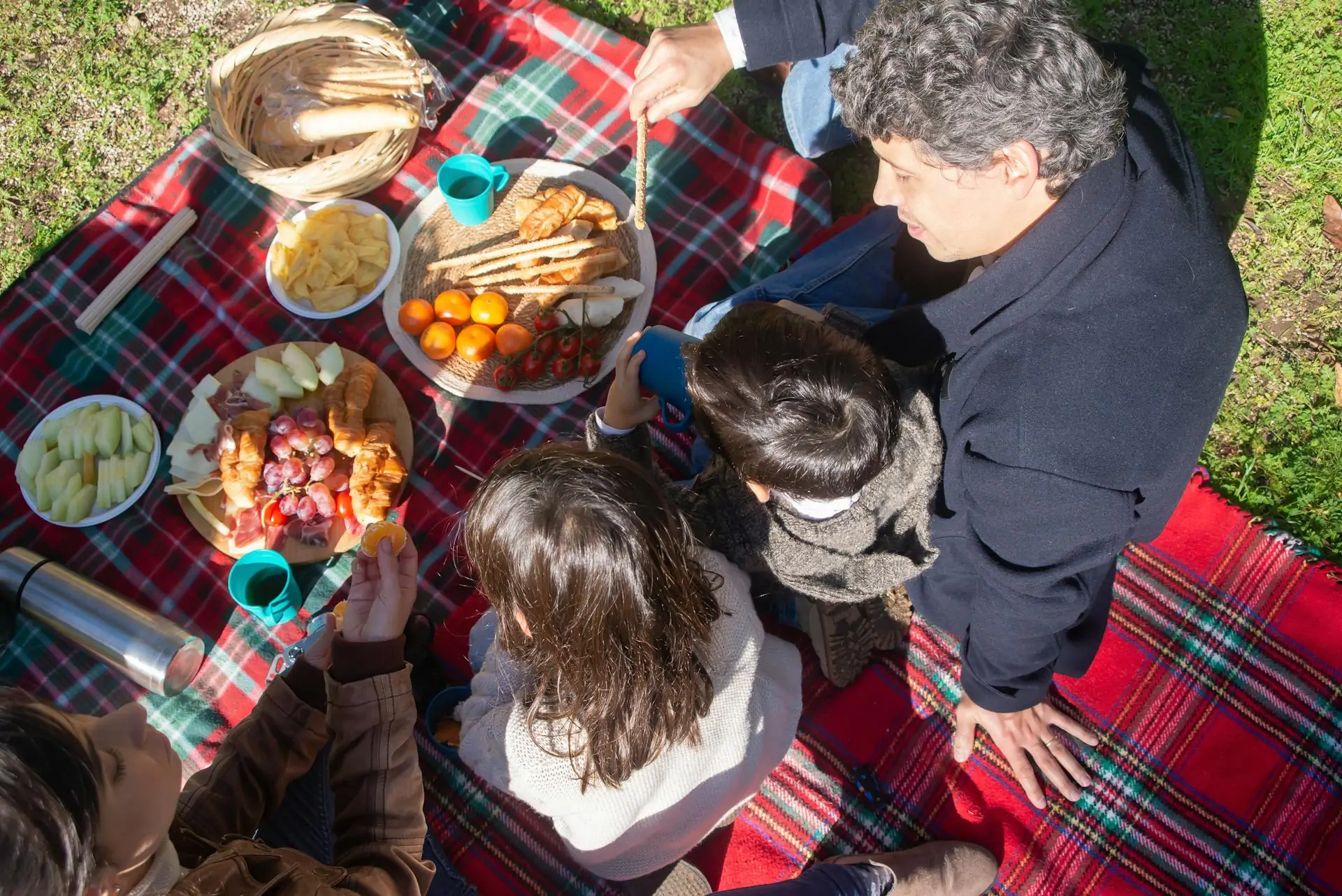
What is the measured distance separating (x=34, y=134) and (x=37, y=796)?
4.26 m

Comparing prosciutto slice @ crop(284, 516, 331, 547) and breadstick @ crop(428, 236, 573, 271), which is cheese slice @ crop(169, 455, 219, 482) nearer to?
prosciutto slice @ crop(284, 516, 331, 547)

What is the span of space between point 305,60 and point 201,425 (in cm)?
168

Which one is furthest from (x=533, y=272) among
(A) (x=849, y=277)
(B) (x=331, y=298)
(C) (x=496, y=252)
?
(A) (x=849, y=277)

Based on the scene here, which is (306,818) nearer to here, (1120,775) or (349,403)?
(349,403)

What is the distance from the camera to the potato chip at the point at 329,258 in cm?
351

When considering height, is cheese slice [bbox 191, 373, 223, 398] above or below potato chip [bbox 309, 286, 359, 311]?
below

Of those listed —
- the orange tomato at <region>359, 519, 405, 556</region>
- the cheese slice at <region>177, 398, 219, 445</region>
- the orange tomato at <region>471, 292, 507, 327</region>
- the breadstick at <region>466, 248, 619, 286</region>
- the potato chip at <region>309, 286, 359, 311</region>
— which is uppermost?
the breadstick at <region>466, 248, 619, 286</region>

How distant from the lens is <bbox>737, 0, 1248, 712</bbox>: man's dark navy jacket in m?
2.09

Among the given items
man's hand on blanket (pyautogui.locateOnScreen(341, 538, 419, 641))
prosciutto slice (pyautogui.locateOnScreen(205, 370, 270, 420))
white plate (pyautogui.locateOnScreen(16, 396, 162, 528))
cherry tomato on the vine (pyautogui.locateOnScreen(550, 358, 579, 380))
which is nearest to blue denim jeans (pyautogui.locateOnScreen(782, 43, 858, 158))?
cherry tomato on the vine (pyautogui.locateOnScreen(550, 358, 579, 380))

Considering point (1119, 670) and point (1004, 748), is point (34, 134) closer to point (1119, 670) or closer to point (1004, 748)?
point (1004, 748)

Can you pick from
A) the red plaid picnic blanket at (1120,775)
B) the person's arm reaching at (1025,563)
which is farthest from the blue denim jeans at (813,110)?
the red plaid picnic blanket at (1120,775)

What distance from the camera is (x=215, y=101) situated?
341 cm

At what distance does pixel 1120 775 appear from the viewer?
3.05m

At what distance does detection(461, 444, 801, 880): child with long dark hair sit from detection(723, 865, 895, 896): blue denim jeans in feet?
1.04
